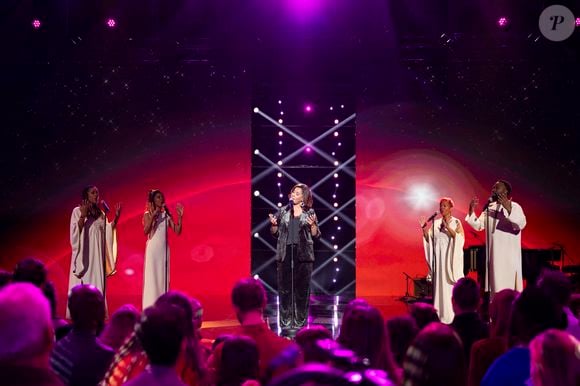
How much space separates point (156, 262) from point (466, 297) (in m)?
6.43

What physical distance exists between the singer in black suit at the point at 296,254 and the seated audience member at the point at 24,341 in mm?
7078

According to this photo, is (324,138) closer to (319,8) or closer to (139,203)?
(319,8)

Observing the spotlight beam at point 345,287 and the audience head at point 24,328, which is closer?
the audience head at point 24,328

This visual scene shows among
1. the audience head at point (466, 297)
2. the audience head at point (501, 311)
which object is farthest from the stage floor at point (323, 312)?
the audience head at point (501, 311)

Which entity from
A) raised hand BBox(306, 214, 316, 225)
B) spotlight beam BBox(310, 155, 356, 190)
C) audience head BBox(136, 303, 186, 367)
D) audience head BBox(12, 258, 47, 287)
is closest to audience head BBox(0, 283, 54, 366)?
audience head BBox(136, 303, 186, 367)

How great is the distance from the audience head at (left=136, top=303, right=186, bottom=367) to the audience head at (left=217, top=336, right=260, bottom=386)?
666 millimetres

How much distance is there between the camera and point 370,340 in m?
3.54

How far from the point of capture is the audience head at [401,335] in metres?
4.06

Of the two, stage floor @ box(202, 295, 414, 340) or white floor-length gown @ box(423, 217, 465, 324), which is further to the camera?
white floor-length gown @ box(423, 217, 465, 324)

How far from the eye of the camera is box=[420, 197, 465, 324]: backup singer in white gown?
10578mm

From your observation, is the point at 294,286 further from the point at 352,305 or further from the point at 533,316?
the point at 533,316

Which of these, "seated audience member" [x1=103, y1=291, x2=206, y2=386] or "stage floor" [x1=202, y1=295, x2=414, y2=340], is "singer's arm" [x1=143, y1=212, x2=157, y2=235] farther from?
"seated audience member" [x1=103, y1=291, x2=206, y2=386]

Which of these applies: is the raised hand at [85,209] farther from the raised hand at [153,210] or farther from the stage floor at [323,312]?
the stage floor at [323,312]

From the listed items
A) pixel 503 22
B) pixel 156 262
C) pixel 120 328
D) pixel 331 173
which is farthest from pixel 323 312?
pixel 120 328
